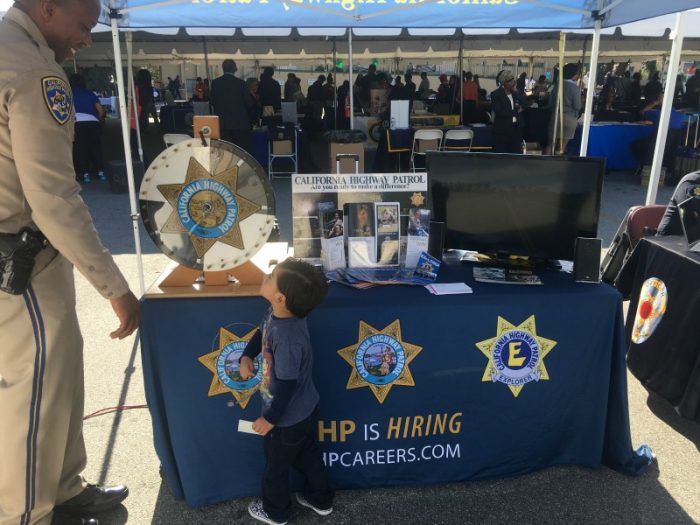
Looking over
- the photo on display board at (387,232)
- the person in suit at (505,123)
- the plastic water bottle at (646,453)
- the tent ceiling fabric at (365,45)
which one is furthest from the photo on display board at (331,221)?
the tent ceiling fabric at (365,45)

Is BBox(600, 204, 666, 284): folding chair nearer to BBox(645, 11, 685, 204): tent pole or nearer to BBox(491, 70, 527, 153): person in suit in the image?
BBox(645, 11, 685, 204): tent pole

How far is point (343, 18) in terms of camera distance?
152 inches

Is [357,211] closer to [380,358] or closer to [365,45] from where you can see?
[380,358]

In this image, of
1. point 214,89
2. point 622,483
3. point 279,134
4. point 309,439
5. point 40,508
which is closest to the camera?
point 40,508

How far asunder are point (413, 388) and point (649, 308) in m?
1.50

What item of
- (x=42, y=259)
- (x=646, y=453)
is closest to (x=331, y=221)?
(x=42, y=259)

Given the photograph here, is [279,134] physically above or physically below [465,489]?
above

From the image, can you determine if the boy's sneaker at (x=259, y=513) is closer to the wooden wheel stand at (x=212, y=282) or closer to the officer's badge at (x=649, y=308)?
the wooden wheel stand at (x=212, y=282)

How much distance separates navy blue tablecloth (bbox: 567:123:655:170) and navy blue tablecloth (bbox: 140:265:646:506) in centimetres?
783

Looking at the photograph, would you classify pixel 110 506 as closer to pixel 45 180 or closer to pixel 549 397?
pixel 45 180

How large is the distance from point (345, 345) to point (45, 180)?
3.71 ft

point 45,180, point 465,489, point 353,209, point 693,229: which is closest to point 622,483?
point 465,489

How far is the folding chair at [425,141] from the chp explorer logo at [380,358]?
633cm


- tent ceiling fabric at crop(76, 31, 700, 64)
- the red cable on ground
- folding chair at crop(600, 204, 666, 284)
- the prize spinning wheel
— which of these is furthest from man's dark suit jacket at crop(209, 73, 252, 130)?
tent ceiling fabric at crop(76, 31, 700, 64)
